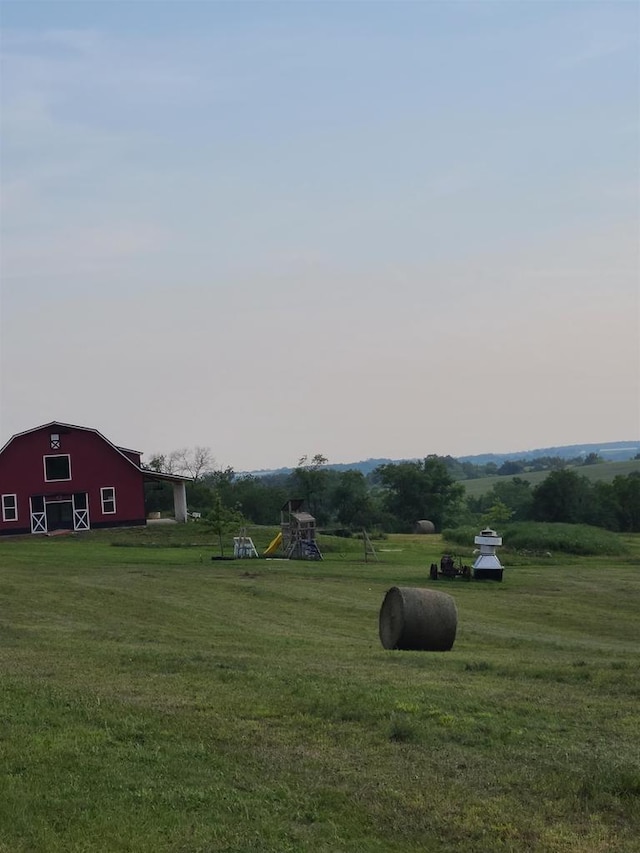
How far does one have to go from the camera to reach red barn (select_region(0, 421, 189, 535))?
53.5 m

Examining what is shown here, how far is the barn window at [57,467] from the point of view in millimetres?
54237

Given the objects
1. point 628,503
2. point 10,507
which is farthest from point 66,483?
point 628,503

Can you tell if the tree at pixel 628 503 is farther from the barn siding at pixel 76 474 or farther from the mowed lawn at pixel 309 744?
the mowed lawn at pixel 309 744

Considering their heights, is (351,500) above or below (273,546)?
above

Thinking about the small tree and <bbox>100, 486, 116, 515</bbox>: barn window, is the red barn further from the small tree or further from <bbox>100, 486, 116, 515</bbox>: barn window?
the small tree

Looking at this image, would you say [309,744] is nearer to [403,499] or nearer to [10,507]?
[10,507]

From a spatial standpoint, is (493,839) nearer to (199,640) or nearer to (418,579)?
(199,640)

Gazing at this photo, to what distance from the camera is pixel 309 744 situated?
8625 millimetres

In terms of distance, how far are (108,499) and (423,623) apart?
1574 inches

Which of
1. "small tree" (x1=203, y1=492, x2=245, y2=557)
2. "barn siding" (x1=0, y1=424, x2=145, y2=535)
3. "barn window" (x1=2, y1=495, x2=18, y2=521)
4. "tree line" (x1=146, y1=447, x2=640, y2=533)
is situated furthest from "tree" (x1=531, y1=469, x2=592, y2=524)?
"barn window" (x1=2, y1=495, x2=18, y2=521)

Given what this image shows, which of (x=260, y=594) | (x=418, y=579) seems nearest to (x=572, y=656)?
(x=260, y=594)

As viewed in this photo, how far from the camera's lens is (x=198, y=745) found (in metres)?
8.49

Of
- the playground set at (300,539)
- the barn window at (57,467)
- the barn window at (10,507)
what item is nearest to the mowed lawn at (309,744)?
the playground set at (300,539)

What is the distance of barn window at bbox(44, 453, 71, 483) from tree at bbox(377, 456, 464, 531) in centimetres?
3523
